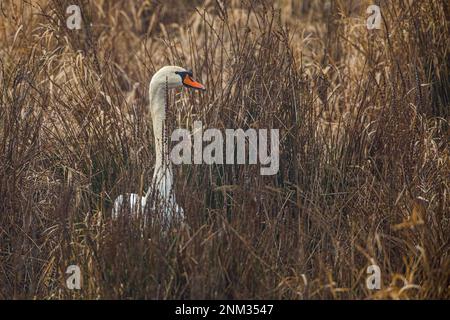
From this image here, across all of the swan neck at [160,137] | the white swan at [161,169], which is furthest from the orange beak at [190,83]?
the swan neck at [160,137]

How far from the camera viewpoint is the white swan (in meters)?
4.59

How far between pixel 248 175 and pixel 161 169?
0.42 meters

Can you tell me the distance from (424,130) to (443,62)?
37.2 inches

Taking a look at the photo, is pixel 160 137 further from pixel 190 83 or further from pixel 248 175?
pixel 248 175

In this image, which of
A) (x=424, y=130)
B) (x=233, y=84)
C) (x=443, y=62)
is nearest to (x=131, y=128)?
(x=233, y=84)

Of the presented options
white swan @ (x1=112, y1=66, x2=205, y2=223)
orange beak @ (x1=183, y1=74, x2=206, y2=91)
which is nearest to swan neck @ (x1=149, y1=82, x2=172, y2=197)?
white swan @ (x1=112, y1=66, x2=205, y2=223)

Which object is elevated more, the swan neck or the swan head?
the swan head

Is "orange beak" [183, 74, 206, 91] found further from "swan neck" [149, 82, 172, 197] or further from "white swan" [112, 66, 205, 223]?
"swan neck" [149, 82, 172, 197]

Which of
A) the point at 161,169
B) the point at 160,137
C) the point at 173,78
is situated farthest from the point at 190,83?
the point at 161,169

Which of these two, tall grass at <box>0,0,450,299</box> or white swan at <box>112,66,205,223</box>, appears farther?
white swan at <box>112,66,205,223</box>

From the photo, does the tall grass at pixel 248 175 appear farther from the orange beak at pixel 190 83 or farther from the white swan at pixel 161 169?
the orange beak at pixel 190 83

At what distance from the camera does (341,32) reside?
23.0 feet

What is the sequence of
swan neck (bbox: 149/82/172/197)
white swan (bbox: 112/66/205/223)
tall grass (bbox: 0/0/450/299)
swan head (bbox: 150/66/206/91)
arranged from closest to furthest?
tall grass (bbox: 0/0/450/299) → white swan (bbox: 112/66/205/223) → swan neck (bbox: 149/82/172/197) → swan head (bbox: 150/66/206/91)

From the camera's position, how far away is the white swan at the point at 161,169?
4586 mm
